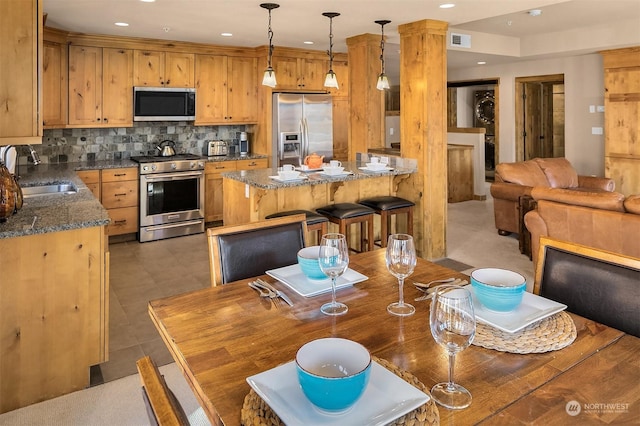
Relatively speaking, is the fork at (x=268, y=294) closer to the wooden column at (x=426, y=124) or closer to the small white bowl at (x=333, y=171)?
the small white bowl at (x=333, y=171)

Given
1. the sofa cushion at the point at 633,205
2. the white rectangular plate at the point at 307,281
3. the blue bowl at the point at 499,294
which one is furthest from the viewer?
the sofa cushion at the point at 633,205

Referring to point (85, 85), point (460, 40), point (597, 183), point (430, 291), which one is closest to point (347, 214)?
point (430, 291)

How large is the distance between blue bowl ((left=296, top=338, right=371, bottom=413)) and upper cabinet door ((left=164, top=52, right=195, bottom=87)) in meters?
5.62

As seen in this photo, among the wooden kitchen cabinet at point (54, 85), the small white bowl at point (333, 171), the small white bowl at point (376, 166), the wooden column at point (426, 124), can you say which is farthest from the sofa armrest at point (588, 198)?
the wooden kitchen cabinet at point (54, 85)

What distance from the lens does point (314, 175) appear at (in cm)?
426

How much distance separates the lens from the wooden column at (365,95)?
5219 mm

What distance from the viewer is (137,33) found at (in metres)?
5.31

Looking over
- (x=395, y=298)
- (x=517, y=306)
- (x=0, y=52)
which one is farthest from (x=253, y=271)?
(x=0, y=52)

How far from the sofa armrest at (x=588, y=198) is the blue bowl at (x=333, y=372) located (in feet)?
10.6

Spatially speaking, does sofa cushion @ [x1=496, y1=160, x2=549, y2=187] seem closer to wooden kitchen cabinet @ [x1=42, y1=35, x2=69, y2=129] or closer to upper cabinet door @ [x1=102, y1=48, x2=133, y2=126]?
upper cabinet door @ [x1=102, y1=48, x2=133, y2=126]

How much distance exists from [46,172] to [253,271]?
3859mm

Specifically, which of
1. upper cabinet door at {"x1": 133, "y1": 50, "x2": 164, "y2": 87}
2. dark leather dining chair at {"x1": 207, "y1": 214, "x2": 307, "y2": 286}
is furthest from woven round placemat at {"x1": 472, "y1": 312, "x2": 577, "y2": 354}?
upper cabinet door at {"x1": 133, "y1": 50, "x2": 164, "y2": 87}

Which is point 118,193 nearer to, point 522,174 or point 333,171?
point 333,171

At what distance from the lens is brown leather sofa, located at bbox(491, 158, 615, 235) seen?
551 centimetres
